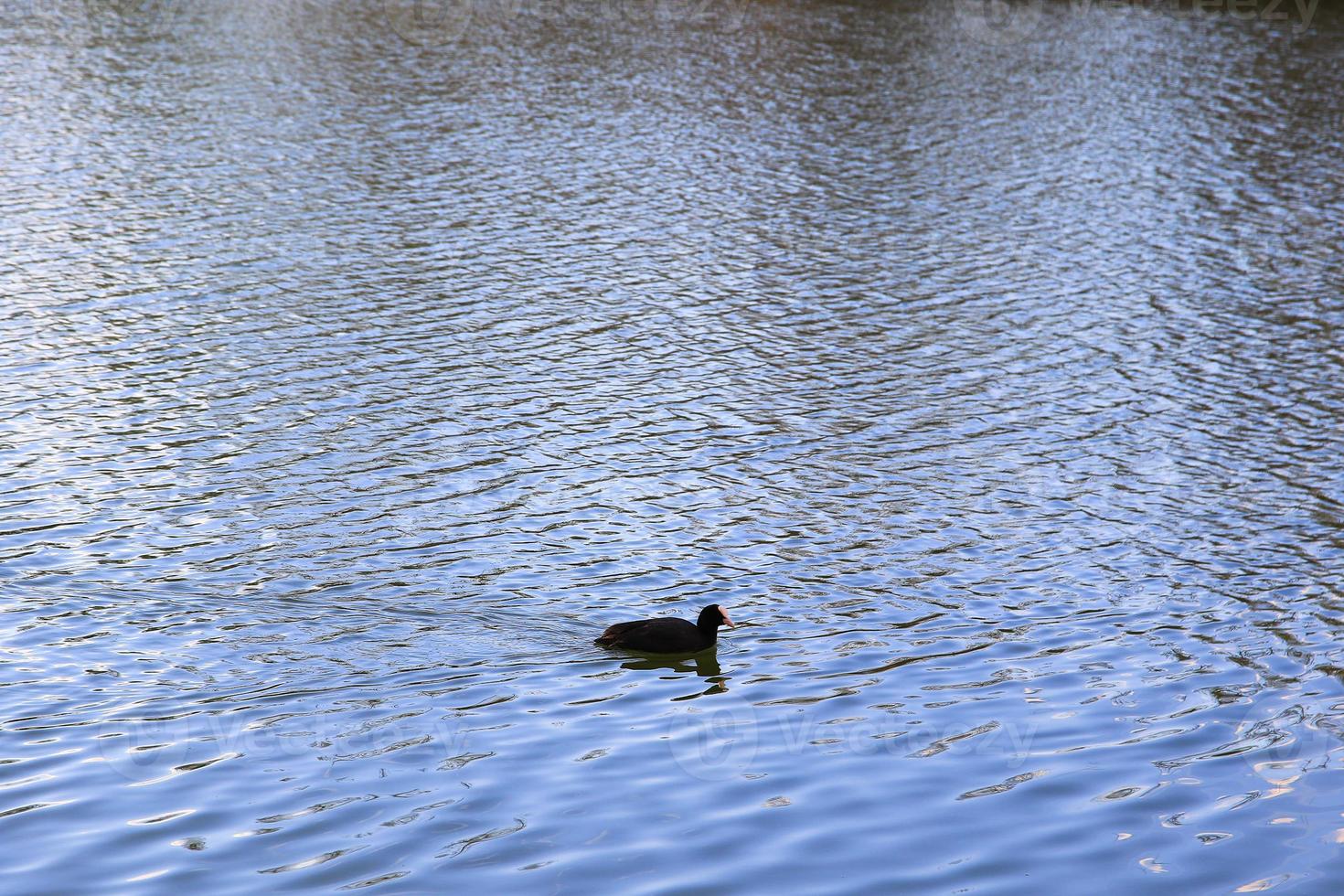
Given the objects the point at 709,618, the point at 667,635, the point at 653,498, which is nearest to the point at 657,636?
the point at 667,635

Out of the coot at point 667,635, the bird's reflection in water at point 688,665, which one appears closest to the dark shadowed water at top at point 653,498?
the bird's reflection in water at point 688,665

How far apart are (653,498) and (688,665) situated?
4.53m

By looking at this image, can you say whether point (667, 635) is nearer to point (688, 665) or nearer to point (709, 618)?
point (688, 665)

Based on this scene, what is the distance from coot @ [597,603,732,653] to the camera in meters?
13.0

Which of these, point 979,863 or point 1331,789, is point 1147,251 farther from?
point 979,863

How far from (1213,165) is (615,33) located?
24.0 meters

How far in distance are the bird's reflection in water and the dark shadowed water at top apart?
0.05 metres

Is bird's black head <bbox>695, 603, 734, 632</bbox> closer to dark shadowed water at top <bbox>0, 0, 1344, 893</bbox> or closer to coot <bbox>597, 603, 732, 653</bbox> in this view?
coot <bbox>597, 603, 732, 653</bbox>

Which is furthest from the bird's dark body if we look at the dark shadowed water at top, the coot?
the dark shadowed water at top

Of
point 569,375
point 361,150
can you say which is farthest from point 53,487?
point 361,150

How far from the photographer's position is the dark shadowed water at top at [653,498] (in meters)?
10.3

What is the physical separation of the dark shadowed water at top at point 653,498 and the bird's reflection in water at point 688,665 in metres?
0.05

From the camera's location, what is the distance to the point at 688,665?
43.1ft

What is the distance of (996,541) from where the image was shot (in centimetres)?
1656
